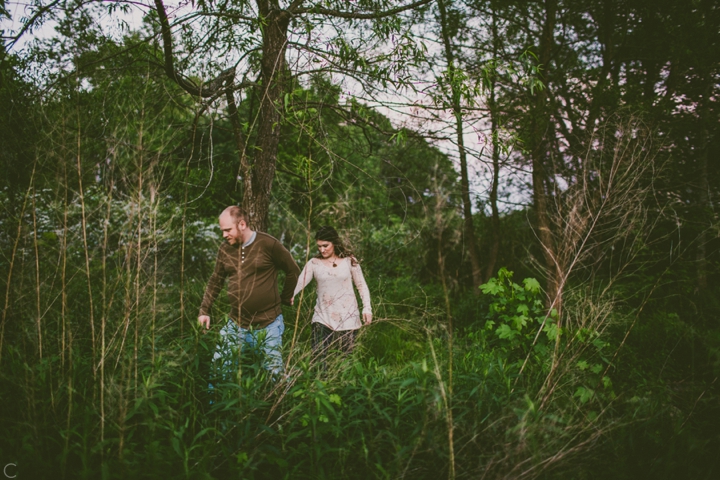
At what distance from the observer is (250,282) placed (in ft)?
11.7

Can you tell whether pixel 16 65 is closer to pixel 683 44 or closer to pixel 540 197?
pixel 540 197

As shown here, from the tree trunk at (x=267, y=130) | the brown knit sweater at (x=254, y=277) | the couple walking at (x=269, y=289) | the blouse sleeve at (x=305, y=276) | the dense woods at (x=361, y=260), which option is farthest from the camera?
the tree trunk at (x=267, y=130)

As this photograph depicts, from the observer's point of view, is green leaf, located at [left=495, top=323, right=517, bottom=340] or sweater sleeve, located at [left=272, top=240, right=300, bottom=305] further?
green leaf, located at [left=495, top=323, right=517, bottom=340]

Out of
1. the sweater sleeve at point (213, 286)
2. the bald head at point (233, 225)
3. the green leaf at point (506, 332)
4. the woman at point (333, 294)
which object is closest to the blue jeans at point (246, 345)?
the sweater sleeve at point (213, 286)

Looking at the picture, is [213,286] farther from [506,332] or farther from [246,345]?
[506,332]

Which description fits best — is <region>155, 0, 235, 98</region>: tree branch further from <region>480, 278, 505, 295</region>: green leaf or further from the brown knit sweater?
<region>480, 278, 505, 295</region>: green leaf

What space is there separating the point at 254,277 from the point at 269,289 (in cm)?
18

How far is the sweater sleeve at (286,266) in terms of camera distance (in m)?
3.70

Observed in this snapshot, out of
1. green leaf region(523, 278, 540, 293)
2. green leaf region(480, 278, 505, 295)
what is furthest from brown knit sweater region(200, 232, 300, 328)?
green leaf region(523, 278, 540, 293)

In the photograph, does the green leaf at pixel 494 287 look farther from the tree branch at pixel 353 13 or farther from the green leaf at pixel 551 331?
the tree branch at pixel 353 13

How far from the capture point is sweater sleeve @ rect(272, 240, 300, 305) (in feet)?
12.1

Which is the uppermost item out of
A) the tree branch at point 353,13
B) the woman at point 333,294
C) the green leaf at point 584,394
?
the tree branch at point 353,13

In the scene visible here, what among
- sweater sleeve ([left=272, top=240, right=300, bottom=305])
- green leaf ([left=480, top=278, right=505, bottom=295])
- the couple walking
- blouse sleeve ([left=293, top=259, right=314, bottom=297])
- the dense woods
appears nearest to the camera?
the dense woods

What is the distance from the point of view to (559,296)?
133 inches
